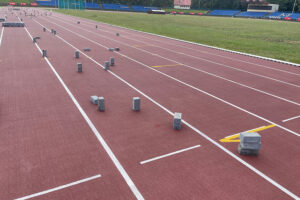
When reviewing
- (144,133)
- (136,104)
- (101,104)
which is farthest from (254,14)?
(144,133)

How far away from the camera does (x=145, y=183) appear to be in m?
5.52

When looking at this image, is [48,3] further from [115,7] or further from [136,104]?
[136,104]

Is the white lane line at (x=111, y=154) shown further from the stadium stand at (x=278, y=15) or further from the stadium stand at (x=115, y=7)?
the stadium stand at (x=115, y=7)

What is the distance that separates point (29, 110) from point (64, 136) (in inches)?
100

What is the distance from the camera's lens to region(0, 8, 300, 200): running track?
5445 mm

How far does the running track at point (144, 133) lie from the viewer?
214 inches

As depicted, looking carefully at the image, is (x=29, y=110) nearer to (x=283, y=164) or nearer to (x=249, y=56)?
(x=283, y=164)

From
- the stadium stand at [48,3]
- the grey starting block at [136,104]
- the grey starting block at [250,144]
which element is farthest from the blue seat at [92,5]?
the grey starting block at [250,144]

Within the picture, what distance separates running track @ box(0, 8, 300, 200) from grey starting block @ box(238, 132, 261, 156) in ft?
0.66

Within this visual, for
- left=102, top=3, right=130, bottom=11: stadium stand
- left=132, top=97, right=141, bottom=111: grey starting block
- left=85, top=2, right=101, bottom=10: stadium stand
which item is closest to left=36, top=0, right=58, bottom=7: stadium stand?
left=85, top=2, right=101, bottom=10: stadium stand

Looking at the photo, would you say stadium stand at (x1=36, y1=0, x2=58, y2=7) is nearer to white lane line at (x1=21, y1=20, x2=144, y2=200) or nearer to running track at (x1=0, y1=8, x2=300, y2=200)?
running track at (x1=0, y1=8, x2=300, y2=200)

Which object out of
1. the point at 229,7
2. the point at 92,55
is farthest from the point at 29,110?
the point at 229,7

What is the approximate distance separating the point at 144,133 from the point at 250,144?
3114 mm

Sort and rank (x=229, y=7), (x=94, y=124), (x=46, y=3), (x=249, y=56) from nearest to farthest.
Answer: (x=94, y=124) → (x=249, y=56) → (x=46, y=3) → (x=229, y=7)
